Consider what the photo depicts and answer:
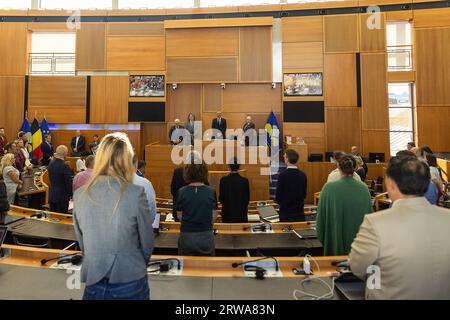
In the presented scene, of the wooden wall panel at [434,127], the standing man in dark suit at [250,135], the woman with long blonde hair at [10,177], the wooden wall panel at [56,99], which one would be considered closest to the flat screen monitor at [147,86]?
the wooden wall panel at [56,99]

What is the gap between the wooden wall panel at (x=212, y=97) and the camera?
33.5 ft

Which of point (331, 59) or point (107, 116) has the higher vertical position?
point (331, 59)

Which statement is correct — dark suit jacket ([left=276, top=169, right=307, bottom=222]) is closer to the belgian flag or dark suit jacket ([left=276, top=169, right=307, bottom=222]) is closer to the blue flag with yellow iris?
the blue flag with yellow iris

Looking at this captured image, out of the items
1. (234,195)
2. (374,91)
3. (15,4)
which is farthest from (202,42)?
(234,195)

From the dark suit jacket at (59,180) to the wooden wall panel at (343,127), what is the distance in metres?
7.55

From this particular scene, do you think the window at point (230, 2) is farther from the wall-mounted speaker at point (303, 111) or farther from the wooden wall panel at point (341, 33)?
the wall-mounted speaker at point (303, 111)

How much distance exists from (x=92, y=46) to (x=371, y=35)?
346 inches

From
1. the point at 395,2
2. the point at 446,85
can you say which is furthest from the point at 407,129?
the point at 395,2

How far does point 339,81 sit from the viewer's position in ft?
31.5

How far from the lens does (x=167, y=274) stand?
1925mm

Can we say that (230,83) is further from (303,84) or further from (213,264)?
(213,264)

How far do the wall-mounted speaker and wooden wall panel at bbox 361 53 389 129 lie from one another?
1.29 metres

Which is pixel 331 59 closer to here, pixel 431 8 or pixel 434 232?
pixel 431 8

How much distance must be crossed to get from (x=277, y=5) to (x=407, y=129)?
564cm
